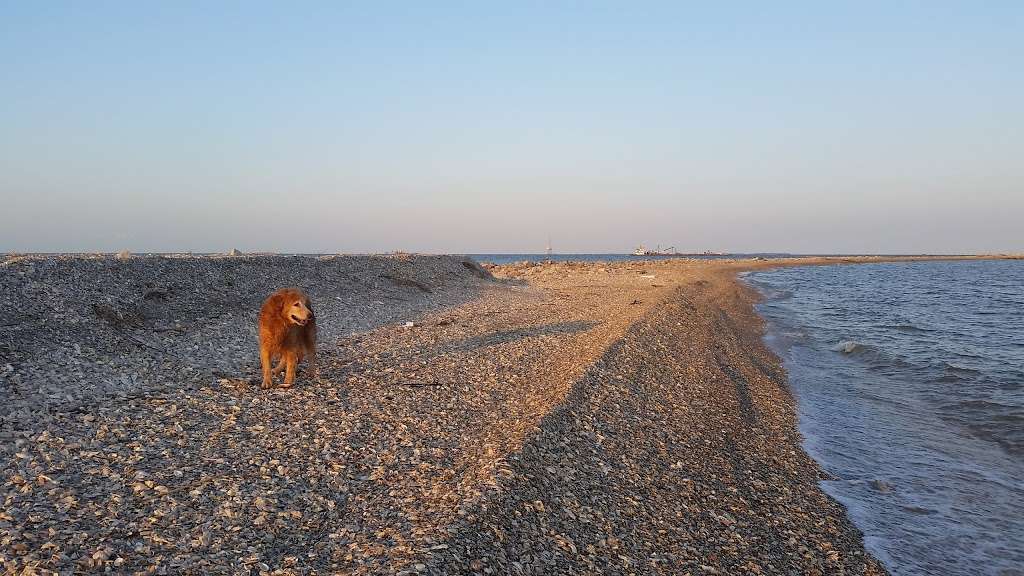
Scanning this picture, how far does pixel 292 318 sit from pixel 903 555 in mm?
8959

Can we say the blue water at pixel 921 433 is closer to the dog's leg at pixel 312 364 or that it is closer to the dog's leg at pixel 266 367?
the dog's leg at pixel 312 364

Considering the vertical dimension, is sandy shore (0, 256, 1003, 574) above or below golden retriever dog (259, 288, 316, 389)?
below

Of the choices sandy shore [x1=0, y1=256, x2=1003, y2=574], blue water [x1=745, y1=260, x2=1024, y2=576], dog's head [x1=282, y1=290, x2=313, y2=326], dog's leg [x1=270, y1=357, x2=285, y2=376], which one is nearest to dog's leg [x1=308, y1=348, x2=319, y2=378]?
sandy shore [x1=0, y1=256, x2=1003, y2=574]

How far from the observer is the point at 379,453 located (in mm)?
7145

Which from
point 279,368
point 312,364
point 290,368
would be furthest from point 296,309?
point 279,368

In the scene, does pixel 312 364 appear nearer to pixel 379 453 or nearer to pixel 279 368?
pixel 279 368

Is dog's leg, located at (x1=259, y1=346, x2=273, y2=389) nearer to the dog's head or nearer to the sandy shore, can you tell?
the sandy shore

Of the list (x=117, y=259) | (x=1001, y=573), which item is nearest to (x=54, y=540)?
(x=1001, y=573)

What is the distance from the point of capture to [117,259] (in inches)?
676

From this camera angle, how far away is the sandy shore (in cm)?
502

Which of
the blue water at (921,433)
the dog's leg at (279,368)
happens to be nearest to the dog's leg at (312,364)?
the dog's leg at (279,368)

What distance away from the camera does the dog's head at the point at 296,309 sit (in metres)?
9.47

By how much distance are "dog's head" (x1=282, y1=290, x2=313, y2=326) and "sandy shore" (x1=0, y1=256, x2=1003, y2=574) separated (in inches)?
44.4

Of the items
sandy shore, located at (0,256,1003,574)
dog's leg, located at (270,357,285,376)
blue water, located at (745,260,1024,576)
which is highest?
dog's leg, located at (270,357,285,376)
